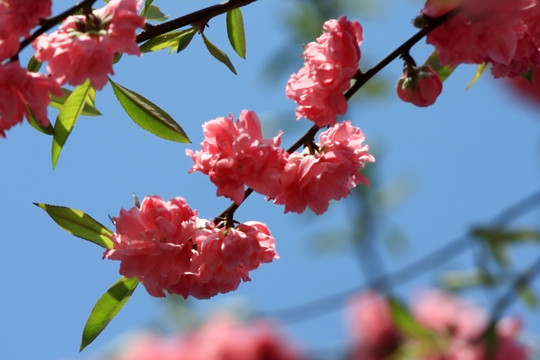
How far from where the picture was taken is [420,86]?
0.81 metres

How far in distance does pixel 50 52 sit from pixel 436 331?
1.25 metres

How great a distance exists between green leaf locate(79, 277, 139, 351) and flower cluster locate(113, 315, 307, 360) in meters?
1.01

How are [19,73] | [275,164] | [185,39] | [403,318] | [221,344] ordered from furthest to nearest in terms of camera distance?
[221,344]
[403,318]
[185,39]
[275,164]
[19,73]

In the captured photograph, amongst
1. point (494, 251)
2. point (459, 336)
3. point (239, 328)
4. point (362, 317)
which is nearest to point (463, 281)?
point (494, 251)

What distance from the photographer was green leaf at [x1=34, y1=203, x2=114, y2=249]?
2.69ft

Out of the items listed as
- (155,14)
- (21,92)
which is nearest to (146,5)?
(155,14)

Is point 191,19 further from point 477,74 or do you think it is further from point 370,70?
point 477,74

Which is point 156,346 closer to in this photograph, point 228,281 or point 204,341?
point 204,341

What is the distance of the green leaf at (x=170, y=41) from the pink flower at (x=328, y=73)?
0.14 metres

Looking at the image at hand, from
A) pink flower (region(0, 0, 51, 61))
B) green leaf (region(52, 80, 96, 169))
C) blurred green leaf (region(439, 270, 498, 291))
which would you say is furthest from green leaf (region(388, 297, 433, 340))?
pink flower (region(0, 0, 51, 61))

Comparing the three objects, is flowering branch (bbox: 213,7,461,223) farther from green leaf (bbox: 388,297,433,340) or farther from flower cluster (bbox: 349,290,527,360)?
flower cluster (bbox: 349,290,527,360)

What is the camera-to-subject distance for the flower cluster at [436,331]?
1657 mm

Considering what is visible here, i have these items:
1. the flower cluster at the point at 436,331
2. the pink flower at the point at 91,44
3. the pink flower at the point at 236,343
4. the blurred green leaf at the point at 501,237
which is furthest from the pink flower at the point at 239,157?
the pink flower at the point at 236,343

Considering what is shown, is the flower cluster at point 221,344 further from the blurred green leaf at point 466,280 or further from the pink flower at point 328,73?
the pink flower at point 328,73
